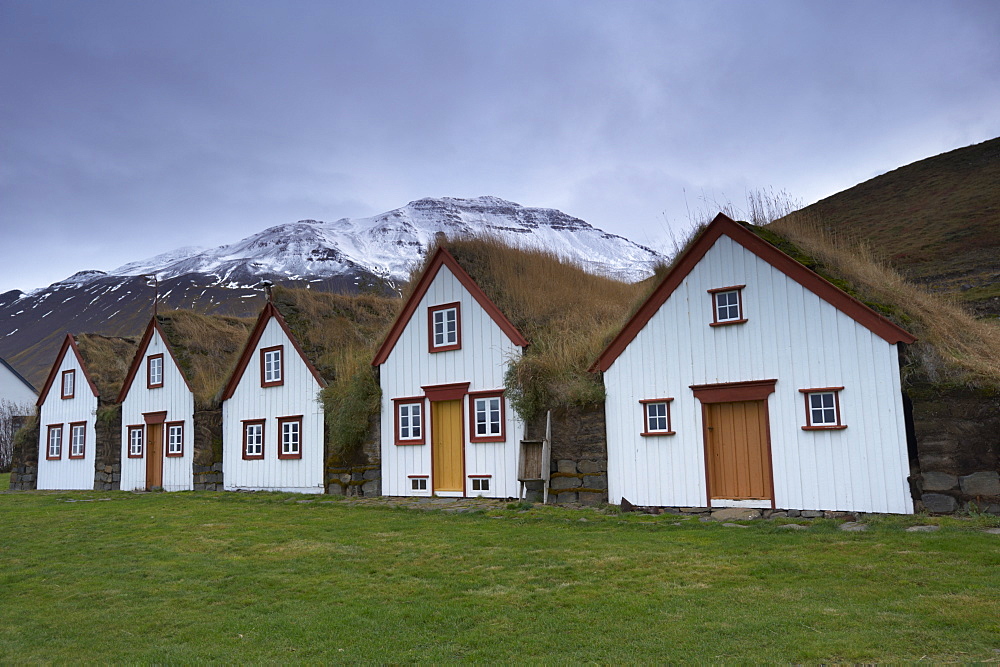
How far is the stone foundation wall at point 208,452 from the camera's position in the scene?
26.5 metres

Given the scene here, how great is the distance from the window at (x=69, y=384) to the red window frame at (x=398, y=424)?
1982 centimetres

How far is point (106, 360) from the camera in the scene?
33.5 meters

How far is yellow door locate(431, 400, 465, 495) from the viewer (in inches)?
776

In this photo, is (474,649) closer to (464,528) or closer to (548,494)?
(464,528)

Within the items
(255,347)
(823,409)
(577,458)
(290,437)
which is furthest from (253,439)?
(823,409)

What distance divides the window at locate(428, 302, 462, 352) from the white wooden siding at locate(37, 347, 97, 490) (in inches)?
730

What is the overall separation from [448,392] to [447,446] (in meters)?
1.37

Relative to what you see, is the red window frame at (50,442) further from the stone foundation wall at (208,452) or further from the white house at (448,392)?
the white house at (448,392)

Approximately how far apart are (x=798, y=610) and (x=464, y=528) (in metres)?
7.65

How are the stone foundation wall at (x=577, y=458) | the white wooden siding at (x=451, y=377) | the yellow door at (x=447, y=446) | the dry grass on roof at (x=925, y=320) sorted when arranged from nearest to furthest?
the dry grass on roof at (x=925, y=320) → the stone foundation wall at (x=577, y=458) → the white wooden siding at (x=451, y=377) → the yellow door at (x=447, y=446)

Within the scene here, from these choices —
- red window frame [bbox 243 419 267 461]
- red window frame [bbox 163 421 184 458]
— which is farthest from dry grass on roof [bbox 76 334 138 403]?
red window frame [bbox 243 419 267 461]

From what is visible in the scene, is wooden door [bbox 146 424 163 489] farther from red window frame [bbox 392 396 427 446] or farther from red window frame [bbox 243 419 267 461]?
red window frame [bbox 392 396 427 446]

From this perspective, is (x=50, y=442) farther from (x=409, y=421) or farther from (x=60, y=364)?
(x=409, y=421)

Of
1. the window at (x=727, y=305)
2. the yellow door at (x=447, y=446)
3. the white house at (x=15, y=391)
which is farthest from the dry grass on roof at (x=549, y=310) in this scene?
the white house at (x=15, y=391)
